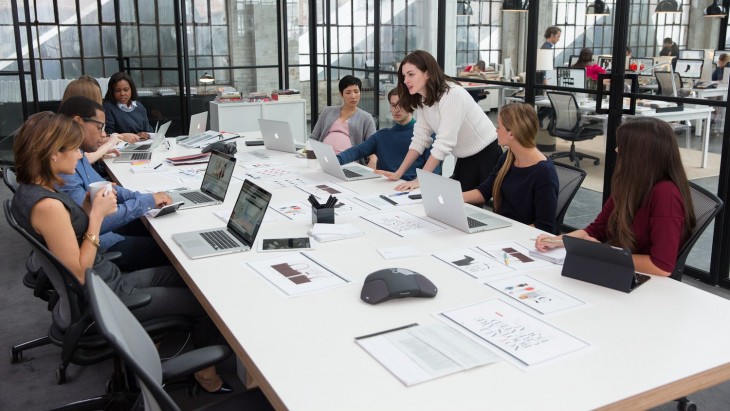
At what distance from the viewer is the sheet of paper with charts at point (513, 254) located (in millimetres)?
2523

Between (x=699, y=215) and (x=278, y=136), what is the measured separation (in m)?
3.33

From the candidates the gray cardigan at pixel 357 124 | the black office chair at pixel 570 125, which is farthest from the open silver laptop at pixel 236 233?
the black office chair at pixel 570 125

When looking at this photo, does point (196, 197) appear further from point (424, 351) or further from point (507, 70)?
point (507, 70)

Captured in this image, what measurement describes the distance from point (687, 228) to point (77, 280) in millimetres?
2243

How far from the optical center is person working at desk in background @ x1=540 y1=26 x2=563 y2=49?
528 cm

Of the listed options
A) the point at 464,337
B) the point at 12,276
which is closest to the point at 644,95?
the point at 464,337

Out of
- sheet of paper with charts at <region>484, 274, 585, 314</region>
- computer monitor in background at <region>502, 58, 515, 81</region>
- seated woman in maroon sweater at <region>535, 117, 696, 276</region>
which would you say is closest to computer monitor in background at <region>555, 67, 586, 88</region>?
computer monitor in background at <region>502, 58, 515, 81</region>

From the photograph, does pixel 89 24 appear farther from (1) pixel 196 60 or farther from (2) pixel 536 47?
(2) pixel 536 47

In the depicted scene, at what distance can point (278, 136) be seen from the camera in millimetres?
5297

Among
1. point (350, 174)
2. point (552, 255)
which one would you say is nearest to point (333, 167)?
point (350, 174)

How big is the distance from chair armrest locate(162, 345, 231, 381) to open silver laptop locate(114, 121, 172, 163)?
336cm

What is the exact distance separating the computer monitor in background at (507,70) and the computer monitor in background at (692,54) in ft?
5.35

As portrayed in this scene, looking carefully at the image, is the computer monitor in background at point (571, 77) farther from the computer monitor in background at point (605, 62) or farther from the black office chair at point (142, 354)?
the black office chair at point (142, 354)

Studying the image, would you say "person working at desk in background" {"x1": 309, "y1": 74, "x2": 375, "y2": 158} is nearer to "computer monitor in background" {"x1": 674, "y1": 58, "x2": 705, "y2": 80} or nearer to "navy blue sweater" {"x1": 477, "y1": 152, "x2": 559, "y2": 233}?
"navy blue sweater" {"x1": 477, "y1": 152, "x2": 559, "y2": 233}
